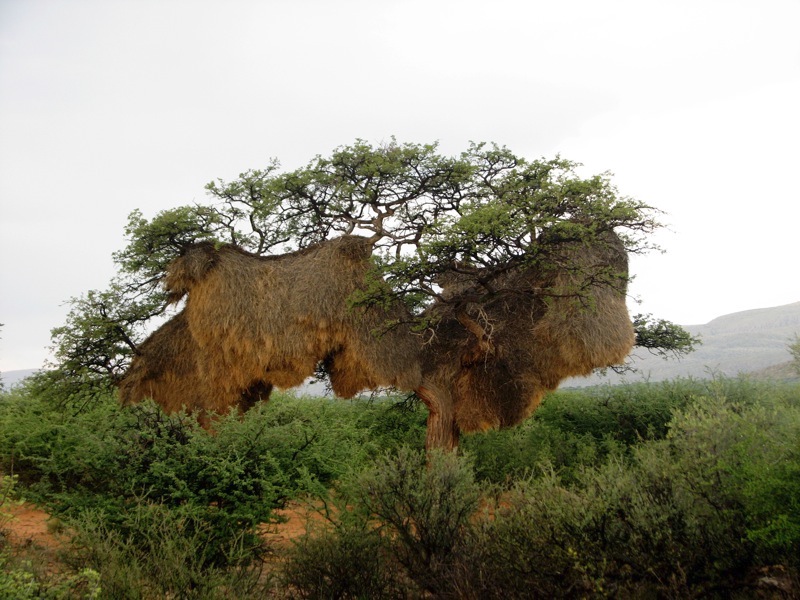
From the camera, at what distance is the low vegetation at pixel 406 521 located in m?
6.04

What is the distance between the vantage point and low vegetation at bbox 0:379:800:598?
604 centimetres

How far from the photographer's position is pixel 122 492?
352 inches

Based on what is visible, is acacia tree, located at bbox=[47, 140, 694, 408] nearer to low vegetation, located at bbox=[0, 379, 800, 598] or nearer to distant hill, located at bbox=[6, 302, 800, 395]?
low vegetation, located at bbox=[0, 379, 800, 598]

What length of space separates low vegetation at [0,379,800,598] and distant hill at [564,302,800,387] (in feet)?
205

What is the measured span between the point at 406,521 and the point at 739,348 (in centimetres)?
13493

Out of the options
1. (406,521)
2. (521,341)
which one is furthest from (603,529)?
(521,341)

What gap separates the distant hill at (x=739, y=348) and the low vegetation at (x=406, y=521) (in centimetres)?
6238

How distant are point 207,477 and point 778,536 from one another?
797 cm

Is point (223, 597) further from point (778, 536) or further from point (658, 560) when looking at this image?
point (778, 536)

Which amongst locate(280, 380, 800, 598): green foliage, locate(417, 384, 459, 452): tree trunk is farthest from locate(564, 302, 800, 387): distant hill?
locate(280, 380, 800, 598): green foliage

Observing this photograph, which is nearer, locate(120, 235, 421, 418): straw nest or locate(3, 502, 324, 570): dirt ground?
locate(3, 502, 324, 570): dirt ground

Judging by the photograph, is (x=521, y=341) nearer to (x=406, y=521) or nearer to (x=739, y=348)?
(x=406, y=521)

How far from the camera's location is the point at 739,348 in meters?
120

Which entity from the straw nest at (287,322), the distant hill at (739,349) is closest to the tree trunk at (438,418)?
the straw nest at (287,322)
